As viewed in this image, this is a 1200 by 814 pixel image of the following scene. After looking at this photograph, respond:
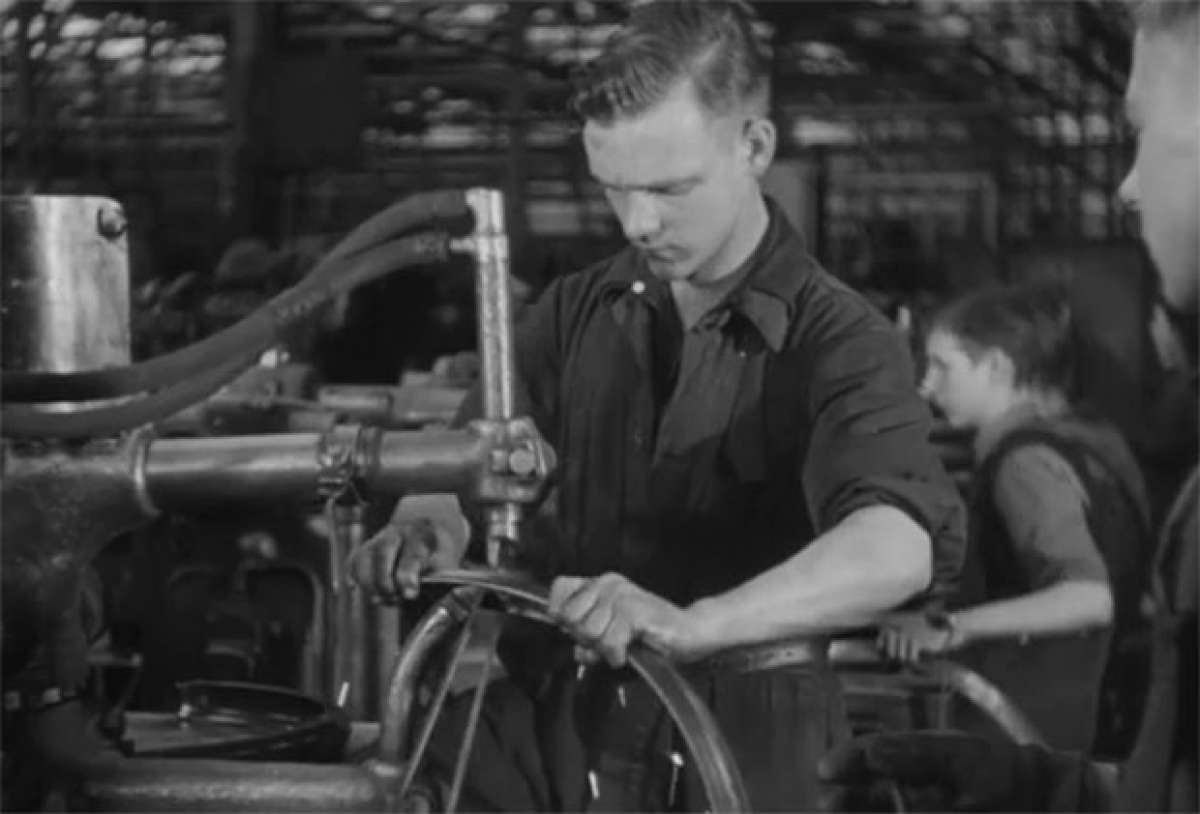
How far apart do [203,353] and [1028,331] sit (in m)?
0.49

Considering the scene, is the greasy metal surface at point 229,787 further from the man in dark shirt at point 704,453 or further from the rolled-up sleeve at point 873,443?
the rolled-up sleeve at point 873,443

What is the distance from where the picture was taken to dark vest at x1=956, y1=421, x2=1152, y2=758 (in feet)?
3.79

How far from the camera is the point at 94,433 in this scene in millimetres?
1126

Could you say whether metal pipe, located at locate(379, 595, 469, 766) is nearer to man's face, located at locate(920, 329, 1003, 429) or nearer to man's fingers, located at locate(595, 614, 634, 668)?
man's fingers, located at locate(595, 614, 634, 668)

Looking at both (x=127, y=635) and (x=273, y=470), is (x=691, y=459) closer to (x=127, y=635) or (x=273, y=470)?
(x=273, y=470)

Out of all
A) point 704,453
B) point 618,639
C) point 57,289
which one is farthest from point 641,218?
Answer: point 57,289

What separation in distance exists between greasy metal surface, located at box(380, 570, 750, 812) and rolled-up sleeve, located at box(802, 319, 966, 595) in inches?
4.9

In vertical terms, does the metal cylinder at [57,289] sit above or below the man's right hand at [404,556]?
above

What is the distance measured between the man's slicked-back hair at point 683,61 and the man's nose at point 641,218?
0.05 m

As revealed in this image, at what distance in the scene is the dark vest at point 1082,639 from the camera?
115 centimetres

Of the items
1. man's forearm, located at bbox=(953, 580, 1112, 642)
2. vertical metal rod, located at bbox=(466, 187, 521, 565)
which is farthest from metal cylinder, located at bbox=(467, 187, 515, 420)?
man's forearm, located at bbox=(953, 580, 1112, 642)

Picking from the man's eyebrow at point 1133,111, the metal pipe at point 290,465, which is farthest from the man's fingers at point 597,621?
the man's eyebrow at point 1133,111

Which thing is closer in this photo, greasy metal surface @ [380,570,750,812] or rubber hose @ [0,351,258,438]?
greasy metal surface @ [380,570,750,812]

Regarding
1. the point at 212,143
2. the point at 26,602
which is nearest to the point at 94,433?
the point at 26,602
